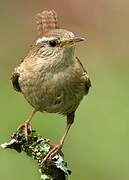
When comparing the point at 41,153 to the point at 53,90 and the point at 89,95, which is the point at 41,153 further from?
the point at 89,95

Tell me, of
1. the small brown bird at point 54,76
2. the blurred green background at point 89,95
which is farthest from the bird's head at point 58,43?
the blurred green background at point 89,95

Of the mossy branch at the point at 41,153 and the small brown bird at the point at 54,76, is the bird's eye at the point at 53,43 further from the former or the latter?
the mossy branch at the point at 41,153

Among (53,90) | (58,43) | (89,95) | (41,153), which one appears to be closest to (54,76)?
(53,90)

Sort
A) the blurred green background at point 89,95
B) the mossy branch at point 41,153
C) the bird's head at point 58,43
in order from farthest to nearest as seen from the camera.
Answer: the blurred green background at point 89,95 → the bird's head at point 58,43 → the mossy branch at point 41,153

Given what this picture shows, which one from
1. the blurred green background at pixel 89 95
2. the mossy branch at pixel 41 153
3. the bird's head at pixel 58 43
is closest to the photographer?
the mossy branch at pixel 41 153

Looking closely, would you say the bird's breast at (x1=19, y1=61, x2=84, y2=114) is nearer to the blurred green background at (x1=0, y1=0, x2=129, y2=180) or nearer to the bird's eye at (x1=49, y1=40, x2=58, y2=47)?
the bird's eye at (x1=49, y1=40, x2=58, y2=47)

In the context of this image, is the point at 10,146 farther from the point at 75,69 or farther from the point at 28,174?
the point at 28,174

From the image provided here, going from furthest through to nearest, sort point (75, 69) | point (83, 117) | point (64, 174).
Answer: point (83, 117) → point (75, 69) → point (64, 174)

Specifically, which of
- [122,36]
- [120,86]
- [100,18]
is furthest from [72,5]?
[120,86]
